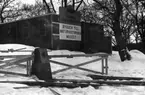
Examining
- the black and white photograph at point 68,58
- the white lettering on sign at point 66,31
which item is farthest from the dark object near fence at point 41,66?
the white lettering on sign at point 66,31

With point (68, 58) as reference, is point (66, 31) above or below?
above

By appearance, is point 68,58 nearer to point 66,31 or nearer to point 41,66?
point 66,31

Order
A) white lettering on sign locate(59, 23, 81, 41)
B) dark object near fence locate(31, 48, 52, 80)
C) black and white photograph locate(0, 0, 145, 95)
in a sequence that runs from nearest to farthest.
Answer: black and white photograph locate(0, 0, 145, 95), dark object near fence locate(31, 48, 52, 80), white lettering on sign locate(59, 23, 81, 41)

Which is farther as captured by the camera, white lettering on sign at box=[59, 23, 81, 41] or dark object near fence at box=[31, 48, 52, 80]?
white lettering on sign at box=[59, 23, 81, 41]

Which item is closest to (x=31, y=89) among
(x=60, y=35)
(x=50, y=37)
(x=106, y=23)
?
(x=60, y=35)

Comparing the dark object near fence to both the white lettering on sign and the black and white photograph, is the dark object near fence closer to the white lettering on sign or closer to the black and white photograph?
the black and white photograph

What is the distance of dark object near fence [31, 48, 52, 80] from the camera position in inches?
335

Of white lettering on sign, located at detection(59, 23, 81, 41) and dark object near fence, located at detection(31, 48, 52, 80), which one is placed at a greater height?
white lettering on sign, located at detection(59, 23, 81, 41)

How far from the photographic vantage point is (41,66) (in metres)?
8.54

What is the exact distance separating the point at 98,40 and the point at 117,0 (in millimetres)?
4590

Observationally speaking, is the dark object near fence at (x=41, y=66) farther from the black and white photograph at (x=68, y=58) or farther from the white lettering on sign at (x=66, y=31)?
the white lettering on sign at (x=66, y=31)

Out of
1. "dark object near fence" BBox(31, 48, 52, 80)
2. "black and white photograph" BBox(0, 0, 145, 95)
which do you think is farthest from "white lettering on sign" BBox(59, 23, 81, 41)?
"dark object near fence" BBox(31, 48, 52, 80)

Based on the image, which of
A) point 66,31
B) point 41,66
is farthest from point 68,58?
point 41,66

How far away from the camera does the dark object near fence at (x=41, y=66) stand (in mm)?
8508
